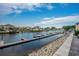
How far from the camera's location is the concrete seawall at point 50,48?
413cm

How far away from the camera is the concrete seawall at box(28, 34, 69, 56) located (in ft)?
13.6

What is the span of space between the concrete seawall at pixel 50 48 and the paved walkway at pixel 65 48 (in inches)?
3.7

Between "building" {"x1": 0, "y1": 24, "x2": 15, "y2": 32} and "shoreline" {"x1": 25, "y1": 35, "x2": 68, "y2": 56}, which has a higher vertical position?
"building" {"x1": 0, "y1": 24, "x2": 15, "y2": 32}

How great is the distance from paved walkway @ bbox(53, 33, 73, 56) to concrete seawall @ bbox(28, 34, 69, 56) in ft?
0.30

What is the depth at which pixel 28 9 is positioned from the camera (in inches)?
162

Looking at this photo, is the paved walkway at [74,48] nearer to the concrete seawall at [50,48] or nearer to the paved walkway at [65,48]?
the paved walkway at [65,48]

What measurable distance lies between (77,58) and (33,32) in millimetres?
961

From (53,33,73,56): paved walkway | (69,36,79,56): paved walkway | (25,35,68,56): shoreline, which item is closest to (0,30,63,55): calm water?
(25,35,68,56): shoreline

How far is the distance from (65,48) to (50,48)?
38 cm

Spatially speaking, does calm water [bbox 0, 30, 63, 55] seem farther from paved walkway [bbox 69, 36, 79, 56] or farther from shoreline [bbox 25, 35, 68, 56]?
paved walkway [bbox 69, 36, 79, 56]

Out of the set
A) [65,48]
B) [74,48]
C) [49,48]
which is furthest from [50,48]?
[74,48]

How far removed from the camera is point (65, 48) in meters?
4.17

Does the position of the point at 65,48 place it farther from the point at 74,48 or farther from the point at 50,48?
the point at 50,48

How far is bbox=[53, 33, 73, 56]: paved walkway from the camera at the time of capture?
4.07 m
